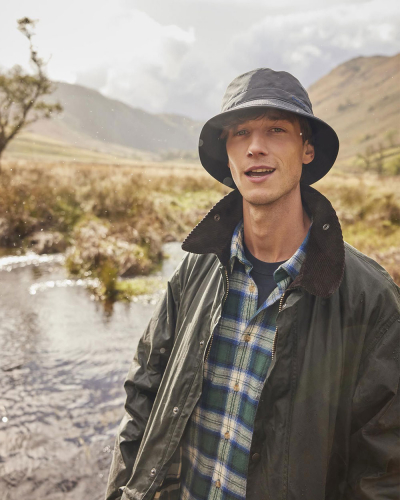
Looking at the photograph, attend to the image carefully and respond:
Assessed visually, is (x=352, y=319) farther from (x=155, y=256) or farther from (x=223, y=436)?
(x=155, y=256)

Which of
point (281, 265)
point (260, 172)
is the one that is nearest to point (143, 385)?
point (281, 265)

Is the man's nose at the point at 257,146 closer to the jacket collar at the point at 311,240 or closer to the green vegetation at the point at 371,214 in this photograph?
the jacket collar at the point at 311,240

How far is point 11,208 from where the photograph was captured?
1115cm

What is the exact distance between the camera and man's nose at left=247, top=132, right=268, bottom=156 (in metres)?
1.61

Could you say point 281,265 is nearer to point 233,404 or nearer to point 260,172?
point 260,172

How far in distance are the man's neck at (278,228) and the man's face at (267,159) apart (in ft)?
0.14

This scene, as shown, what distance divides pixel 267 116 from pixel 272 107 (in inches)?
3.3

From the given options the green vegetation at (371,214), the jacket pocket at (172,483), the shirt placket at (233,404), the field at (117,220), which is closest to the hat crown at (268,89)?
the shirt placket at (233,404)

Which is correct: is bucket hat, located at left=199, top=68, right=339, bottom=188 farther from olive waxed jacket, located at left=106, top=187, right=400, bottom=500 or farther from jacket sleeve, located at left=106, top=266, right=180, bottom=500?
jacket sleeve, located at left=106, top=266, right=180, bottom=500

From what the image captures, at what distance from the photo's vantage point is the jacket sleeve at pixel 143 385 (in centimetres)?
174

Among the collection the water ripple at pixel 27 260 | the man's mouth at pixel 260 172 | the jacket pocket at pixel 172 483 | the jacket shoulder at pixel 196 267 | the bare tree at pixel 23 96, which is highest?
the bare tree at pixel 23 96

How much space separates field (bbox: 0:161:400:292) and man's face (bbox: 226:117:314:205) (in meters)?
6.02

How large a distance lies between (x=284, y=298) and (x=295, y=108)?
77cm

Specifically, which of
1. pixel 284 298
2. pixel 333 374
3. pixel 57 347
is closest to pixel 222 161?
pixel 284 298
